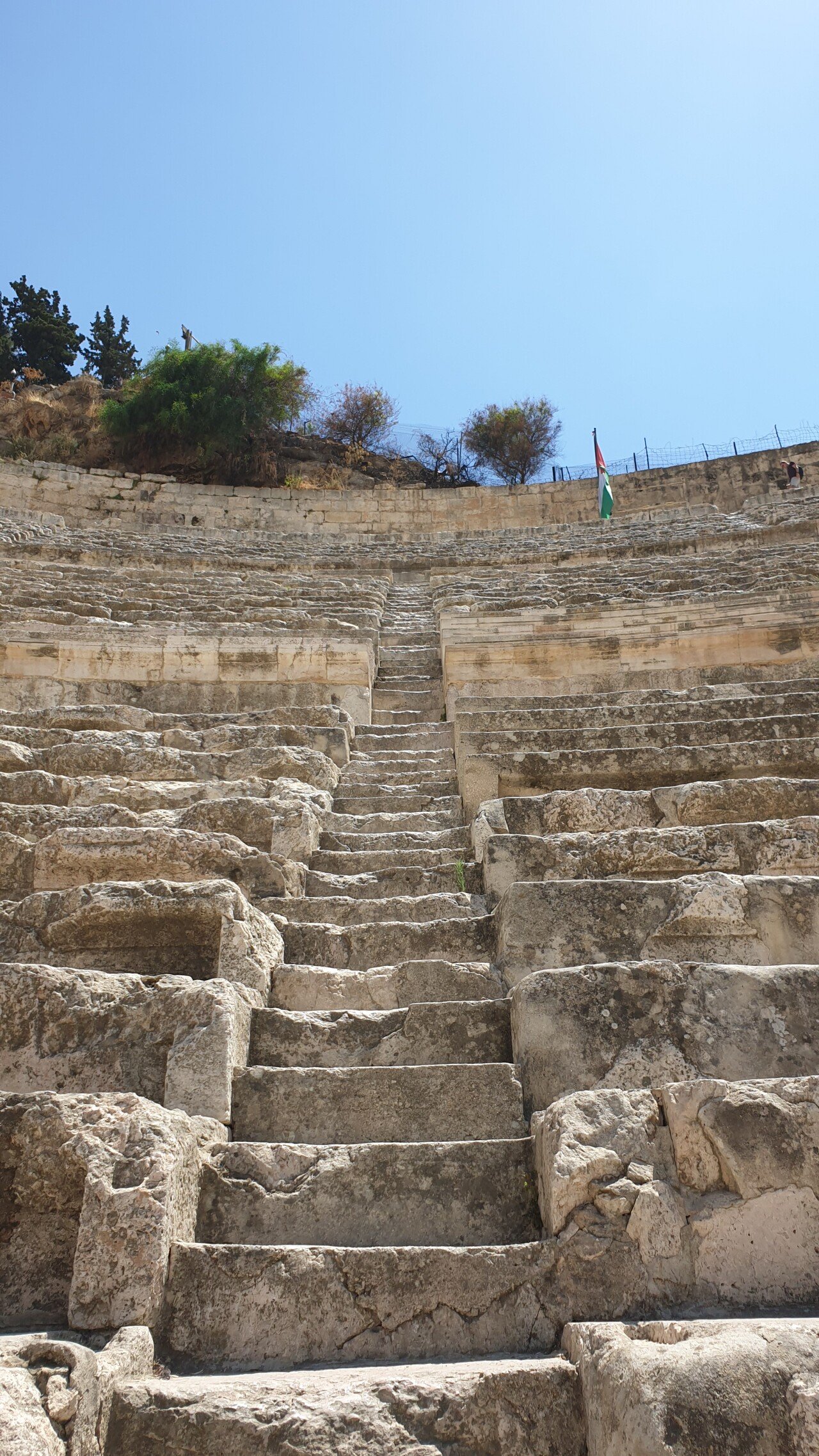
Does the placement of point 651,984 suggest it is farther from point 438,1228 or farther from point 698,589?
point 698,589

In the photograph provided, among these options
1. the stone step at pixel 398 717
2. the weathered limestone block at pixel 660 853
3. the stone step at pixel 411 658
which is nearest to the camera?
the weathered limestone block at pixel 660 853

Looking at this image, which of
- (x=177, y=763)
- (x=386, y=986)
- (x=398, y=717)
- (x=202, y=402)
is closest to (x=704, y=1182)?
(x=386, y=986)

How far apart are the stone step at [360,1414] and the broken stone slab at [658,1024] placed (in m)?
0.80

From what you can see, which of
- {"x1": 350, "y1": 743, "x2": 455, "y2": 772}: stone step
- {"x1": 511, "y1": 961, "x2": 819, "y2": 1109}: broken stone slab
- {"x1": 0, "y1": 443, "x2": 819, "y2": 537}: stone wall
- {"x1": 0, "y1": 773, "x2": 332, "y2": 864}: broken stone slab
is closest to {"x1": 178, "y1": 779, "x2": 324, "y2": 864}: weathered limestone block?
{"x1": 0, "y1": 773, "x2": 332, "y2": 864}: broken stone slab

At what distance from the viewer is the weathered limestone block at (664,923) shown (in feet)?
9.58

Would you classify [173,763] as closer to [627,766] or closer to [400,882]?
[400,882]

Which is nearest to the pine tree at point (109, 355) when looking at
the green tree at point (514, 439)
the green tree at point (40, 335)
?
the green tree at point (40, 335)

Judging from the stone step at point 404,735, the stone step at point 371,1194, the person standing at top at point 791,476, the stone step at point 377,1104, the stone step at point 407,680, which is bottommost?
the stone step at point 371,1194

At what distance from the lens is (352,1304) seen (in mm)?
1967

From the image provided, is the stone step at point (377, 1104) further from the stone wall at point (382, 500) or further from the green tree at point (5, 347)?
the green tree at point (5, 347)

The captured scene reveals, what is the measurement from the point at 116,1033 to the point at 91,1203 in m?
0.66

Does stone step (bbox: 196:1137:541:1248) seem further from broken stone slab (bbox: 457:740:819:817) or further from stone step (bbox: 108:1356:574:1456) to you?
broken stone slab (bbox: 457:740:819:817)

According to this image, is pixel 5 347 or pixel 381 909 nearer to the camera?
pixel 381 909

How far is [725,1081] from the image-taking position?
217 cm
